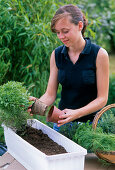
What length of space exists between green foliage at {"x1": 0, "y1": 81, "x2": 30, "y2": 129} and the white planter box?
8 centimetres

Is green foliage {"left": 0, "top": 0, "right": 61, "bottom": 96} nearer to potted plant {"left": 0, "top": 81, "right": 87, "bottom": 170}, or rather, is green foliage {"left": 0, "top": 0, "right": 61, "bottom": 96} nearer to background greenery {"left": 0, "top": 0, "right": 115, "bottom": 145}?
background greenery {"left": 0, "top": 0, "right": 115, "bottom": 145}

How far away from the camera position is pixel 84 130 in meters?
1.86

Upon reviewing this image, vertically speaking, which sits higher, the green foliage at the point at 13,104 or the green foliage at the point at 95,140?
the green foliage at the point at 13,104

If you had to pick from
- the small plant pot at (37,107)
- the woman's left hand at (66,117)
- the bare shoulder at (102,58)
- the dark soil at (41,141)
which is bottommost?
the dark soil at (41,141)

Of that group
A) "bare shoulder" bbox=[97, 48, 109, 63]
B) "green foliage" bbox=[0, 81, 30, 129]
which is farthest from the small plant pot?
"bare shoulder" bbox=[97, 48, 109, 63]

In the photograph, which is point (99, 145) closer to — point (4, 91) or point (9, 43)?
point (4, 91)

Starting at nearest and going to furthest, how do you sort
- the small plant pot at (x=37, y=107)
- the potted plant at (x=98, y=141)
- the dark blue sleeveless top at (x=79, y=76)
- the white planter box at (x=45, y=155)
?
1. the white planter box at (x=45, y=155)
2. the potted plant at (x=98, y=141)
3. the small plant pot at (x=37, y=107)
4. the dark blue sleeveless top at (x=79, y=76)

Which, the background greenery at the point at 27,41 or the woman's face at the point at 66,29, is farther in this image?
the background greenery at the point at 27,41

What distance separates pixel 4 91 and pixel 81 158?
596mm

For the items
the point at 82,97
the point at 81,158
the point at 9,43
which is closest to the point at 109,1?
the point at 9,43

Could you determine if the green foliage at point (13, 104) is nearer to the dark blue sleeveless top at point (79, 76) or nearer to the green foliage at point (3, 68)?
the dark blue sleeveless top at point (79, 76)

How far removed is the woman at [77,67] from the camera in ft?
6.61

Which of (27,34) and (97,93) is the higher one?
(27,34)

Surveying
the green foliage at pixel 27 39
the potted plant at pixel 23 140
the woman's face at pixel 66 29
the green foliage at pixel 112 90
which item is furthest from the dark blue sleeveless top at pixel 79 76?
the green foliage at pixel 112 90
